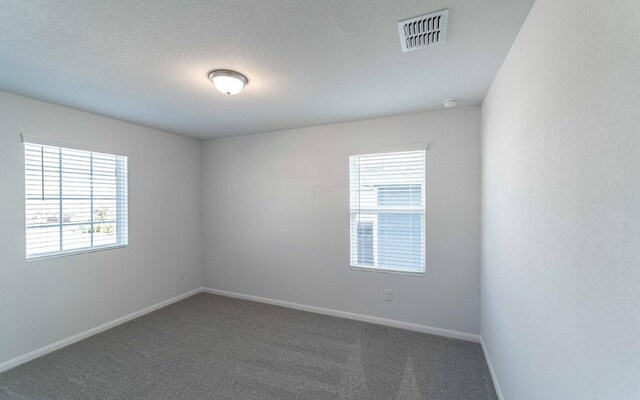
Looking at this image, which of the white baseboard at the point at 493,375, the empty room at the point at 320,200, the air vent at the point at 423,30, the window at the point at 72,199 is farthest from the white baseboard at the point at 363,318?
the air vent at the point at 423,30

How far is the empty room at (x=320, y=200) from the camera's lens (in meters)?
1.05

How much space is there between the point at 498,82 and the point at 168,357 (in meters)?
3.86

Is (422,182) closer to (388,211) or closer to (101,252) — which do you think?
(388,211)

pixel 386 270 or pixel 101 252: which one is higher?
pixel 101 252

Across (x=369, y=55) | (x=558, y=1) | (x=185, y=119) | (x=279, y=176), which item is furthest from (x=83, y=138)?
(x=558, y=1)

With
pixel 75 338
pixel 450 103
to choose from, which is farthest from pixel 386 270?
pixel 75 338

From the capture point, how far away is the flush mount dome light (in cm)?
213

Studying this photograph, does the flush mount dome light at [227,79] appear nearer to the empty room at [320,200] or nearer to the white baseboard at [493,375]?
the empty room at [320,200]

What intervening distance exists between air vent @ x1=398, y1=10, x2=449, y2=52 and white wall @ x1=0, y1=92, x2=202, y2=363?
3506mm

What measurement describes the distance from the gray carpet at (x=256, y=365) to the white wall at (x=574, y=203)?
2.52ft

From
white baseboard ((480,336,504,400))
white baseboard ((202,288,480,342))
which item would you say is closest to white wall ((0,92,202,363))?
white baseboard ((202,288,480,342))

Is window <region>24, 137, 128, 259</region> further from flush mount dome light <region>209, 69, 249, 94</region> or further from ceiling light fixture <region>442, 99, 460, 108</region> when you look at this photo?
ceiling light fixture <region>442, 99, 460, 108</region>

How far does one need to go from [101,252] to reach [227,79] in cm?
273

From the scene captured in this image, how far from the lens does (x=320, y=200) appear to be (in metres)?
3.80
